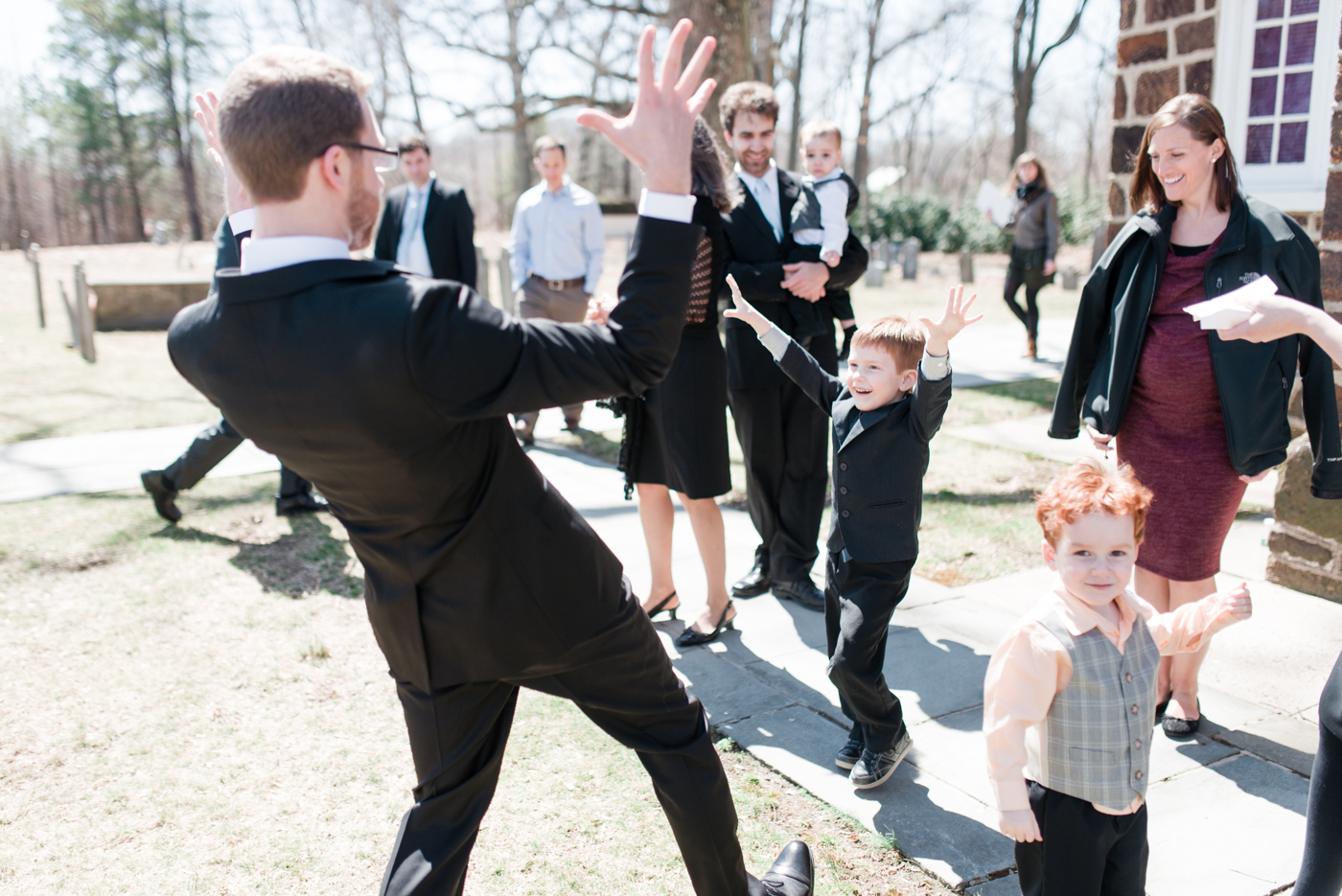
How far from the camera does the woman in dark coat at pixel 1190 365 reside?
309cm

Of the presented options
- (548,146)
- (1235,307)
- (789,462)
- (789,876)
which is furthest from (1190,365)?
(548,146)

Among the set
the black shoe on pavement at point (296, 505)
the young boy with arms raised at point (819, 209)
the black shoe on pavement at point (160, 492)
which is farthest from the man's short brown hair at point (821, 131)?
the black shoe on pavement at point (160, 492)

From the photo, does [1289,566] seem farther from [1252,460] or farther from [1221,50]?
[1221,50]

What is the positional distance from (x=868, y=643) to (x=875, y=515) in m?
0.38

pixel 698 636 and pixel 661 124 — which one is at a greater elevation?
pixel 661 124

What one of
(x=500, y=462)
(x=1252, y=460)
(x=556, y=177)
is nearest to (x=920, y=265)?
(x=556, y=177)

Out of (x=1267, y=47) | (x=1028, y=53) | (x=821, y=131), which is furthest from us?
(x=1028, y=53)

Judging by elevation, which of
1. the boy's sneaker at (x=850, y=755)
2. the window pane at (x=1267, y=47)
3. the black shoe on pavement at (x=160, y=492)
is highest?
the window pane at (x=1267, y=47)

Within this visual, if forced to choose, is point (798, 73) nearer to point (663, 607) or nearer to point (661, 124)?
point (663, 607)

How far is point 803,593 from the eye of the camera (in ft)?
14.8

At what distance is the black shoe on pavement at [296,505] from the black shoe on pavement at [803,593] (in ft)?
9.98

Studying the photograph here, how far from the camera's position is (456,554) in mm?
1812

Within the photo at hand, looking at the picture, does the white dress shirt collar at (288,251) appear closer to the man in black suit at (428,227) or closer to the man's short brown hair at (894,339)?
the man's short brown hair at (894,339)

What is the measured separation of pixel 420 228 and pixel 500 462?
5.30 meters
